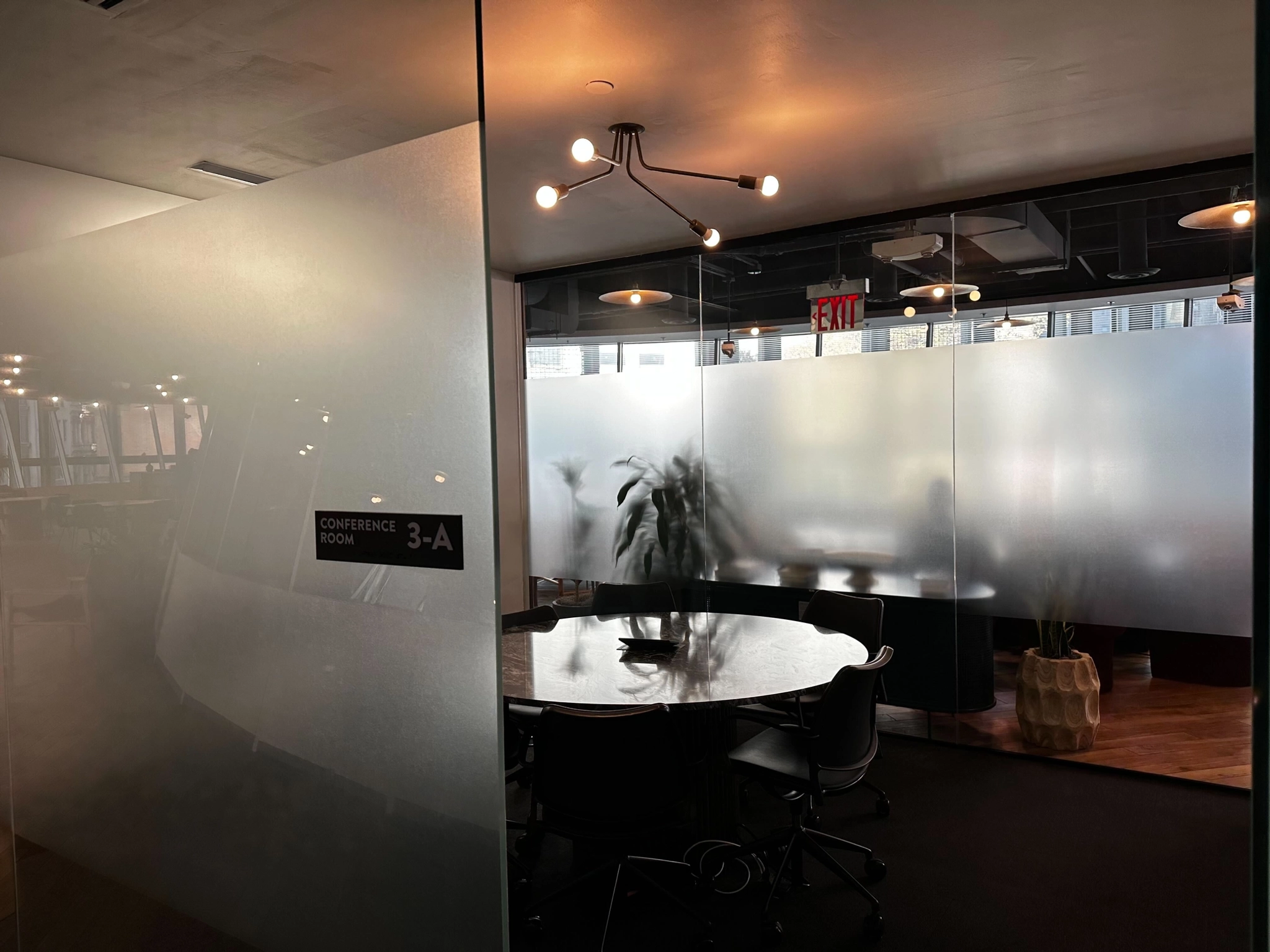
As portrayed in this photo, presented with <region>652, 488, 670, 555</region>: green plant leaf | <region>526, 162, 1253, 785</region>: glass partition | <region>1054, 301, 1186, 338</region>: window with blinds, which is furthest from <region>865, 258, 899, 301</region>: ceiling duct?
<region>652, 488, 670, 555</region>: green plant leaf

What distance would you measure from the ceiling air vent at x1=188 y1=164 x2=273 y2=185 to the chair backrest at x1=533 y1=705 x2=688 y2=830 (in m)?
1.64

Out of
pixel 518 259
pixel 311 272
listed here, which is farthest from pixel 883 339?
pixel 311 272

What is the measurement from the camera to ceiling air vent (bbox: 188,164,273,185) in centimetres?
171

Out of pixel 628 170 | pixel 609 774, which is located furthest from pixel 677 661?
pixel 628 170

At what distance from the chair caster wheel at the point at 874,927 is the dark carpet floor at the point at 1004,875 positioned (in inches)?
1.2

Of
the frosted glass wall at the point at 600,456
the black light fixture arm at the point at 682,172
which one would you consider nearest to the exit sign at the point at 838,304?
the frosted glass wall at the point at 600,456

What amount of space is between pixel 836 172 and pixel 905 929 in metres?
3.38

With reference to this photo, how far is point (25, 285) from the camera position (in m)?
1.99

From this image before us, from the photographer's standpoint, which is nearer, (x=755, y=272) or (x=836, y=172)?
(x=836, y=172)

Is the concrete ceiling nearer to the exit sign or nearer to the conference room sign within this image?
the exit sign

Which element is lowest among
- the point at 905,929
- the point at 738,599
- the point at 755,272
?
the point at 905,929

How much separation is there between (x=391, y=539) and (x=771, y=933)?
6.92ft

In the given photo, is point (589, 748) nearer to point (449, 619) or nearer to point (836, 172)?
point (449, 619)

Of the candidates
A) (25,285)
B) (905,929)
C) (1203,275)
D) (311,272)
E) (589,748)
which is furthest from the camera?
(1203,275)
